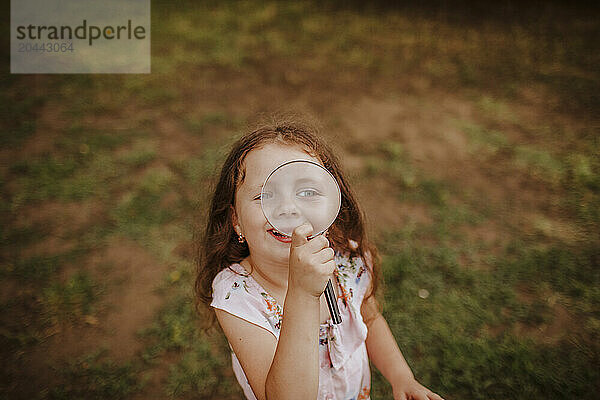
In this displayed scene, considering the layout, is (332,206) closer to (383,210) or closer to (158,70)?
(383,210)

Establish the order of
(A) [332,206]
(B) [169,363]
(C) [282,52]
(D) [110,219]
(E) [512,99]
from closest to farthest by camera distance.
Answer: (A) [332,206], (B) [169,363], (D) [110,219], (E) [512,99], (C) [282,52]

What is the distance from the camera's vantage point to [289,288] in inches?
59.4

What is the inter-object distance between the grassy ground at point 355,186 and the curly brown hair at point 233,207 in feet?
3.59

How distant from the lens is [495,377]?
2951 mm

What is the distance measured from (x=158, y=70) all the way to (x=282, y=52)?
155 cm

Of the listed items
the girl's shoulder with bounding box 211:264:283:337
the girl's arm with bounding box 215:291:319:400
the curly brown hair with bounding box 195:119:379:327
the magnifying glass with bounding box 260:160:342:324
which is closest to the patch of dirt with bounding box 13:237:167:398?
the curly brown hair with bounding box 195:119:379:327

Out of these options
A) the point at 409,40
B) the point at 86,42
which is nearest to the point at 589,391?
the point at 409,40

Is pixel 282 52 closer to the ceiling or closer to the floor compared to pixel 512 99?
closer to the ceiling

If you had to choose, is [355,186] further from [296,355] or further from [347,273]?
[296,355]

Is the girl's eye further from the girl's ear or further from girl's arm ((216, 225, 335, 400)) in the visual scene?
the girl's ear

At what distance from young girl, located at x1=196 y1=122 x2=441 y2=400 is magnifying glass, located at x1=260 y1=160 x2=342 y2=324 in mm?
59

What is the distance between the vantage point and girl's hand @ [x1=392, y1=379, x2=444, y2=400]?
1989mm

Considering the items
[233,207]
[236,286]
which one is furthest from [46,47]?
[236,286]

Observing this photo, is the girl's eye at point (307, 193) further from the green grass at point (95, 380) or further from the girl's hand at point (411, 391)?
the green grass at point (95, 380)
